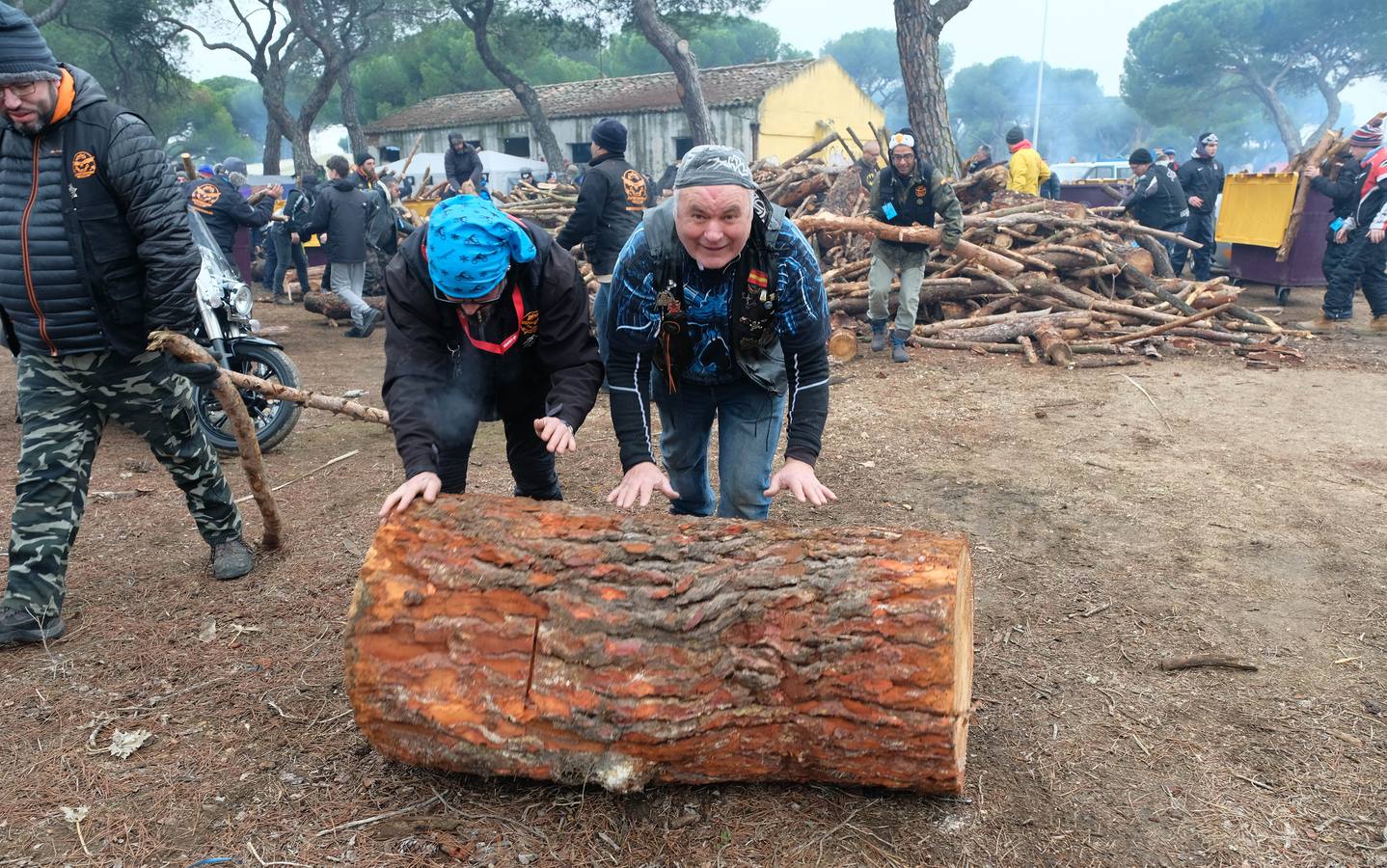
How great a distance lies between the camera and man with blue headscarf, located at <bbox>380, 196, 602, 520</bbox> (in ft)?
8.54

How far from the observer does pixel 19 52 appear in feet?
9.46

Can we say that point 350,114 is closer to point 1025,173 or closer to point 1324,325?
point 1025,173

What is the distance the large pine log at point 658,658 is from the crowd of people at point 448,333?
337mm

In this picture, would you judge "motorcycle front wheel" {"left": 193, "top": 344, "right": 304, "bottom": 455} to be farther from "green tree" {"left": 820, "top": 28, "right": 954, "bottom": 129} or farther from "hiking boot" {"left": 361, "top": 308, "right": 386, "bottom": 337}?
"green tree" {"left": 820, "top": 28, "right": 954, "bottom": 129}

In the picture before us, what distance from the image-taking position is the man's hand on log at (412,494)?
8.30 feet

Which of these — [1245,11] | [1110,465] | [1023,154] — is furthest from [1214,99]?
[1110,465]

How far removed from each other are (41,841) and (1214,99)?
213 ft

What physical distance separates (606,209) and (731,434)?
4429mm

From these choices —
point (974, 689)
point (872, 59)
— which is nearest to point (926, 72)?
point (974, 689)

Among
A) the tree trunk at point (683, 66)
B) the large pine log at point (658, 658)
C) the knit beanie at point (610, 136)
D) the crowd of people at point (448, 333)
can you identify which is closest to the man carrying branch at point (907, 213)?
the knit beanie at point (610, 136)

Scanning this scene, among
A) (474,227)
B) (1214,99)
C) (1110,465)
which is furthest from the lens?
(1214,99)

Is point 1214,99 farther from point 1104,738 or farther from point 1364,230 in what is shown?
point 1104,738

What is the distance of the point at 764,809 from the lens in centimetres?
238

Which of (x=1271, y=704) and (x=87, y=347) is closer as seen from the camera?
(x=1271, y=704)
